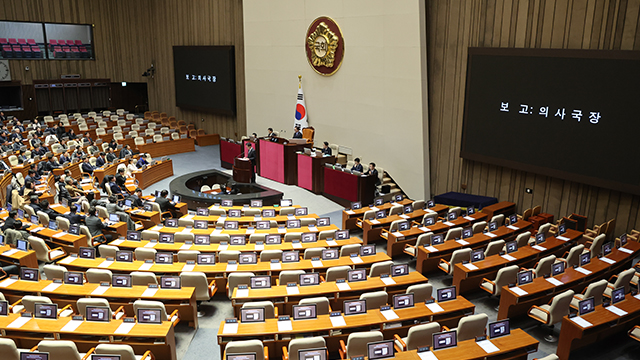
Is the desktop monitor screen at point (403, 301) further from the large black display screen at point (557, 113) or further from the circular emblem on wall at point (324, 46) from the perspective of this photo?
the circular emblem on wall at point (324, 46)

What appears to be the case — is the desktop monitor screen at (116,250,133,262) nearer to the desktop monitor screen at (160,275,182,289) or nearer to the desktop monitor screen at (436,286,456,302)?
the desktop monitor screen at (160,275,182,289)

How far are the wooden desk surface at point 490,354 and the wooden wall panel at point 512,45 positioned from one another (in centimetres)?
635

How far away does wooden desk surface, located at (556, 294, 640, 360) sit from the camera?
625cm

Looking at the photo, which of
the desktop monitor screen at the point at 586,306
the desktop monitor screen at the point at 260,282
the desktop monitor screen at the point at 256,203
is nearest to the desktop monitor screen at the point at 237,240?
the desktop monitor screen at the point at 260,282

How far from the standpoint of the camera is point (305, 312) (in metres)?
6.28

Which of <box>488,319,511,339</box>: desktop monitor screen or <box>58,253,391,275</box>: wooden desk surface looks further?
<box>58,253,391,275</box>: wooden desk surface

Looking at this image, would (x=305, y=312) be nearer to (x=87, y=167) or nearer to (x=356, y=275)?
(x=356, y=275)

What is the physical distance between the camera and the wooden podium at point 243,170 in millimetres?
15086

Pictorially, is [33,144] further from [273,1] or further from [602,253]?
[602,253]

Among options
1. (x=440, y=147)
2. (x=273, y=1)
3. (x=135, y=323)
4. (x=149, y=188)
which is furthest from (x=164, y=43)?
(x=135, y=323)

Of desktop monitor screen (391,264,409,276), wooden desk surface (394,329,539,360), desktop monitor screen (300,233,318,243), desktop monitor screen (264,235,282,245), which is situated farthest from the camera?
desktop monitor screen (300,233,318,243)

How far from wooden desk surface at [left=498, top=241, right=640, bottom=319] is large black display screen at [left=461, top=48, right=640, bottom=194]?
2.70 meters

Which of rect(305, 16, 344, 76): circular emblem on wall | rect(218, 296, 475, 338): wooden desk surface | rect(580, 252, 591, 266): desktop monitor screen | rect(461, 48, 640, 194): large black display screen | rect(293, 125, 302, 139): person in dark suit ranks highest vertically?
rect(305, 16, 344, 76): circular emblem on wall

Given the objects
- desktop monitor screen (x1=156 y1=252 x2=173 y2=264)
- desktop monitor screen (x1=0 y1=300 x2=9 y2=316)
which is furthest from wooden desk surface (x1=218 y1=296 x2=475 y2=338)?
desktop monitor screen (x1=0 y1=300 x2=9 y2=316)
